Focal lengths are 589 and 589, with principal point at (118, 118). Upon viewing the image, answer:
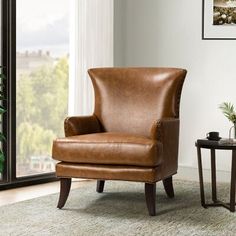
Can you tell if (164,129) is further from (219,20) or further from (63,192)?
(219,20)

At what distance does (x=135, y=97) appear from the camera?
439 centimetres

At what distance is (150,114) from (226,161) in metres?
1.12

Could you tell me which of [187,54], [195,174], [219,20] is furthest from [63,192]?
[219,20]

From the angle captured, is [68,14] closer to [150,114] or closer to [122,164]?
[150,114]

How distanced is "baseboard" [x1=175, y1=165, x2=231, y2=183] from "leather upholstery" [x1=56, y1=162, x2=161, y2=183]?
1509 mm

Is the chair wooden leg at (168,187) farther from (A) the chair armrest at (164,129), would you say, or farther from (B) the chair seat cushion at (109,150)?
(B) the chair seat cushion at (109,150)

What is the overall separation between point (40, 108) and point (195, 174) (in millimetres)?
1480

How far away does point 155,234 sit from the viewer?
10.8ft

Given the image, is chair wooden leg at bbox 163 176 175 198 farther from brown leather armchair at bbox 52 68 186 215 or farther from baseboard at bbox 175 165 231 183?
baseboard at bbox 175 165 231 183

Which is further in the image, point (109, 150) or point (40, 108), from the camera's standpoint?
point (40, 108)

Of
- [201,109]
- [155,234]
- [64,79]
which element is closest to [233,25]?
[201,109]

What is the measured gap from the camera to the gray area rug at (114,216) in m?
3.37

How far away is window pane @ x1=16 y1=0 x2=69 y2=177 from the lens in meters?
4.91

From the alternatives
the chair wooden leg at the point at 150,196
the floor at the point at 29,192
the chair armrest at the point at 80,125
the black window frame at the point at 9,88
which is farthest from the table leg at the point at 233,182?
the black window frame at the point at 9,88
